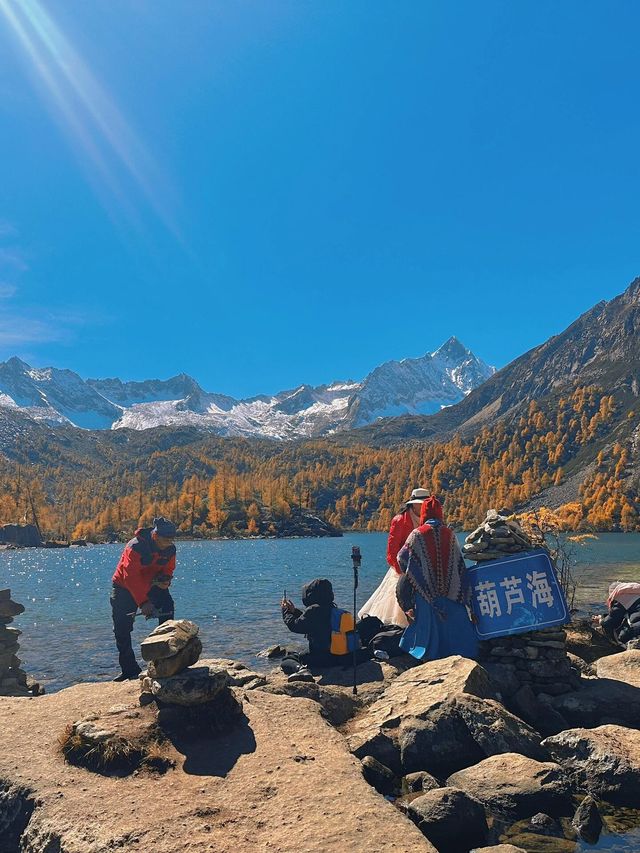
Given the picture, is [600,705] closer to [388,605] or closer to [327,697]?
[327,697]

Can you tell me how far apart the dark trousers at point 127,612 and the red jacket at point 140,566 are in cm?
20

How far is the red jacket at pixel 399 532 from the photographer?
16234 mm

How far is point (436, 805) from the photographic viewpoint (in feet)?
24.1

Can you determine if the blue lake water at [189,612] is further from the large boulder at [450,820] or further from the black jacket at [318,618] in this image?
the large boulder at [450,820]

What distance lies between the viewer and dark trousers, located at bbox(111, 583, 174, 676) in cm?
1478

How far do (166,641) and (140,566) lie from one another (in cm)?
563

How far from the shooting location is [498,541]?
13703 millimetres

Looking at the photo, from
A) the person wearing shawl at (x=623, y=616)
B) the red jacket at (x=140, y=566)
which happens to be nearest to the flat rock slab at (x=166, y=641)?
the red jacket at (x=140, y=566)

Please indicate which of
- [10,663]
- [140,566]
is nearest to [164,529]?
[140,566]

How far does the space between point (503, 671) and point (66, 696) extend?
9106 millimetres

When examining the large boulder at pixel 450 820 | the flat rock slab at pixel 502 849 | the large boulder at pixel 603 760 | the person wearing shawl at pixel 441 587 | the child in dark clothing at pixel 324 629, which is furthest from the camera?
the child in dark clothing at pixel 324 629

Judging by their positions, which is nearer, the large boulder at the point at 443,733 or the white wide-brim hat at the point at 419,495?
the large boulder at the point at 443,733

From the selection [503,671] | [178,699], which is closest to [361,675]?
[503,671]

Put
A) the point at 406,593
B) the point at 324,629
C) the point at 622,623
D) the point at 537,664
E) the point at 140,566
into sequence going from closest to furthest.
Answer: the point at 537,664 → the point at 406,593 → the point at 140,566 → the point at 324,629 → the point at 622,623
